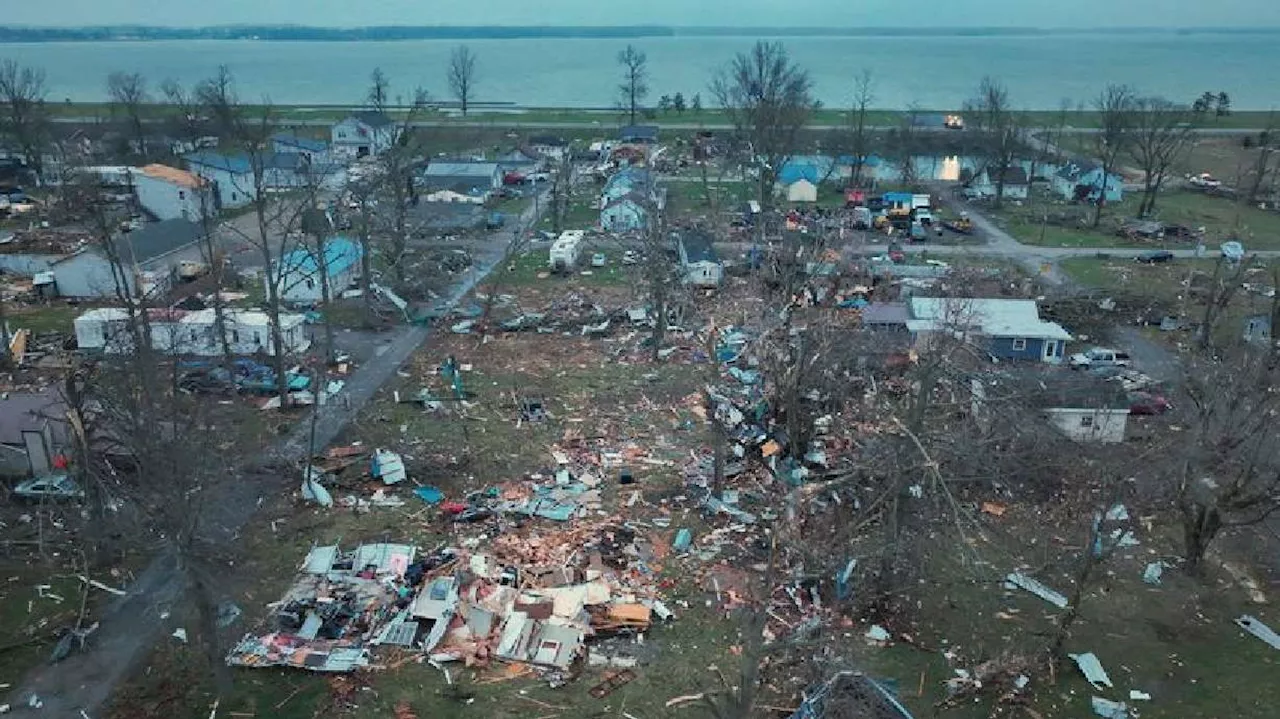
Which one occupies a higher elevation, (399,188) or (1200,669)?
(399,188)

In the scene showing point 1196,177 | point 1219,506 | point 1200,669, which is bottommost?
point 1200,669

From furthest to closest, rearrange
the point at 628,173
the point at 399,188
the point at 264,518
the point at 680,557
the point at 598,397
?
the point at 628,173 → the point at 399,188 → the point at 598,397 → the point at 264,518 → the point at 680,557

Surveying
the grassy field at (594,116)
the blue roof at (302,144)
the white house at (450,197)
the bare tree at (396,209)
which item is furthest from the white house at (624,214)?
the grassy field at (594,116)

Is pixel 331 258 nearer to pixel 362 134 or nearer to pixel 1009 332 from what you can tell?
pixel 1009 332

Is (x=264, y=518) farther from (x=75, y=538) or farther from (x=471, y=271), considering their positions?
(x=471, y=271)

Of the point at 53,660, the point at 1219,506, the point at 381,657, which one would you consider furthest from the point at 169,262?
the point at 1219,506

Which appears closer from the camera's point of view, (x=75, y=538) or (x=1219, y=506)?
(x=1219, y=506)
